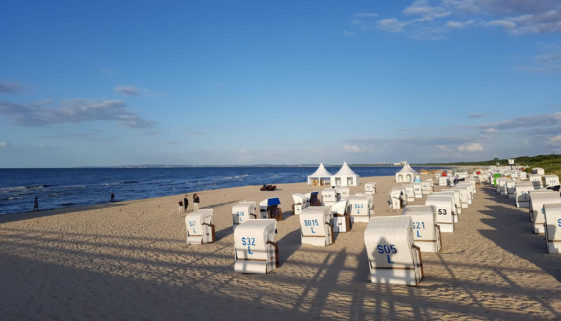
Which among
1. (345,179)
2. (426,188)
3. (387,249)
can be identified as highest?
(387,249)

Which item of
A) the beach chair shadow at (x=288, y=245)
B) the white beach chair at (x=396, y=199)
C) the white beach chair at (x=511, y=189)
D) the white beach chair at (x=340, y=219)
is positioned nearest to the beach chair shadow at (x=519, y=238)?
the white beach chair at (x=396, y=199)

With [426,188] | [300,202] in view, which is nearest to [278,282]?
[300,202]

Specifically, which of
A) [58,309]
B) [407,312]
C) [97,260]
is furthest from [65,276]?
[407,312]

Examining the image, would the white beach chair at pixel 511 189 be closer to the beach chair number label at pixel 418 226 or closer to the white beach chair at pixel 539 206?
the white beach chair at pixel 539 206

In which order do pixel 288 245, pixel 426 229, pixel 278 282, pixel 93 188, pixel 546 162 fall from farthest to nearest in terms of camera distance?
pixel 546 162
pixel 93 188
pixel 288 245
pixel 426 229
pixel 278 282

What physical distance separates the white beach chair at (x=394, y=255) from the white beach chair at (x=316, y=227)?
4.09 metres

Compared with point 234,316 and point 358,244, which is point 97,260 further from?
point 358,244

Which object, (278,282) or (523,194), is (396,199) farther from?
(278,282)

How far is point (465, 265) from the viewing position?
9.73 meters

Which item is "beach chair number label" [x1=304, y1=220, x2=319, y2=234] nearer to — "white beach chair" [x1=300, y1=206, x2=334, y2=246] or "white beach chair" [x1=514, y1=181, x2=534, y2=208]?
"white beach chair" [x1=300, y1=206, x2=334, y2=246]

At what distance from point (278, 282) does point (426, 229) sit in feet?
17.9

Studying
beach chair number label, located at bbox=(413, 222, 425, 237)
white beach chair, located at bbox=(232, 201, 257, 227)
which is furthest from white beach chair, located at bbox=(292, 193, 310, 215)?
beach chair number label, located at bbox=(413, 222, 425, 237)

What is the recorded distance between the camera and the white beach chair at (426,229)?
1098 cm

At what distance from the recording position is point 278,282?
8.93m
